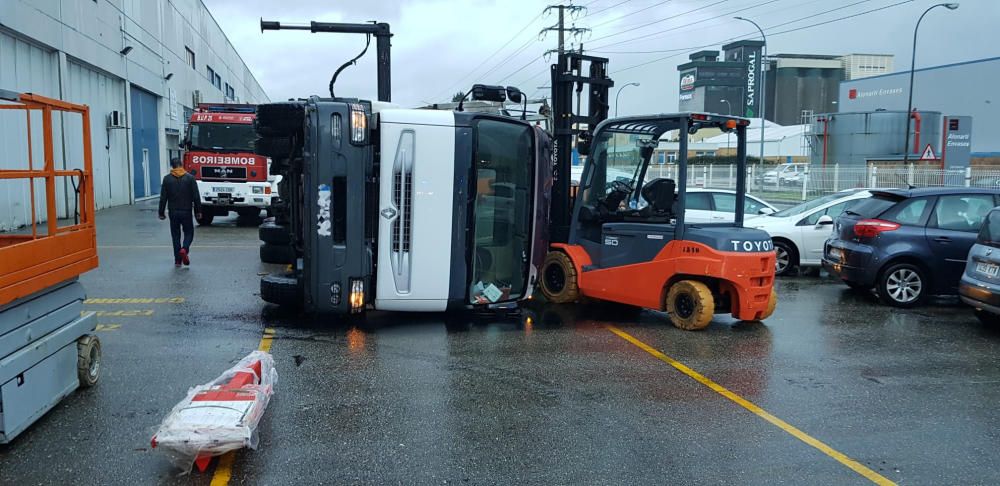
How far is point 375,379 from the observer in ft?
20.1

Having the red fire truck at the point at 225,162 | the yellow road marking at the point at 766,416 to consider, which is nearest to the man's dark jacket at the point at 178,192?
the red fire truck at the point at 225,162

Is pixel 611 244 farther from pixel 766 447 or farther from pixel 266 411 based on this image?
pixel 266 411

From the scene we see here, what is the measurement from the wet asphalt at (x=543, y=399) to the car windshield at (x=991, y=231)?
1068mm

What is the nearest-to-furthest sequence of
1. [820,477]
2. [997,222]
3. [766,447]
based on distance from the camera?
1. [820,477]
2. [766,447]
3. [997,222]

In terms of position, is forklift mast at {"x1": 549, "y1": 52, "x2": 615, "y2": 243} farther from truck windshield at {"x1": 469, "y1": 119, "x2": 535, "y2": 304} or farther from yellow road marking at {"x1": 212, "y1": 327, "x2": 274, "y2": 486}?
yellow road marking at {"x1": 212, "y1": 327, "x2": 274, "y2": 486}

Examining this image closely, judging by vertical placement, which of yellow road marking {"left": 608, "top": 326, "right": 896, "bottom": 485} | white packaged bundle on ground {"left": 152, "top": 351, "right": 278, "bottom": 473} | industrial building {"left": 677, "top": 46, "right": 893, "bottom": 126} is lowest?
yellow road marking {"left": 608, "top": 326, "right": 896, "bottom": 485}

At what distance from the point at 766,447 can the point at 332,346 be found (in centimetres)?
410

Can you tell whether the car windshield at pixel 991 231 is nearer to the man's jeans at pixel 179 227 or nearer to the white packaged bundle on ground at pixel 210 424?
the white packaged bundle on ground at pixel 210 424

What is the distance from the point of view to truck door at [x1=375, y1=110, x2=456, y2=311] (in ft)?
24.3

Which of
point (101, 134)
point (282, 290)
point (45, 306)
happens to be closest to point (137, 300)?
point (282, 290)

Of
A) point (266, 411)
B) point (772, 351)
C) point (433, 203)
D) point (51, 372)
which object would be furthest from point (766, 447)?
point (51, 372)

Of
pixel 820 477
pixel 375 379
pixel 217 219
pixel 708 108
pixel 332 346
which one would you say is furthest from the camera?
pixel 708 108

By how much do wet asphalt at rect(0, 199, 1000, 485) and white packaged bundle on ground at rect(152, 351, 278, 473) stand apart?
143 mm

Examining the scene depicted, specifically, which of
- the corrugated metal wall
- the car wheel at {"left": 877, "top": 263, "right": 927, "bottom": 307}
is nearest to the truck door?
the car wheel at {"left": 877, "top": 263, "right": 927, "bottom": 307}
